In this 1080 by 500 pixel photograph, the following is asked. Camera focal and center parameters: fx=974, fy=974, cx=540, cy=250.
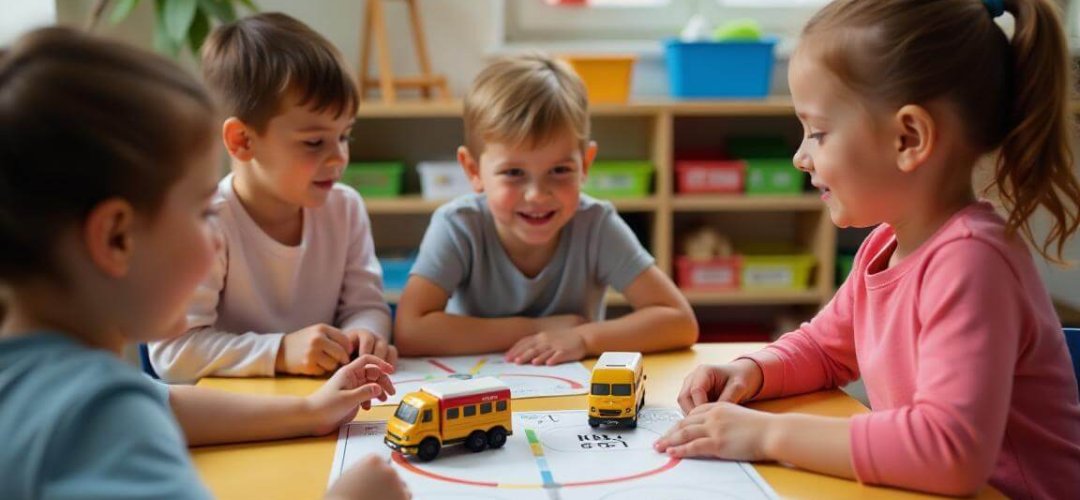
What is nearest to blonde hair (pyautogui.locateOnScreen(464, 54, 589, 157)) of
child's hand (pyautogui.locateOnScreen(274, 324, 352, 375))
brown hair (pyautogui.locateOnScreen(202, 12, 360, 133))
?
brown hair (pyautogui.locateOnScreen(202, 12, 360, 133))

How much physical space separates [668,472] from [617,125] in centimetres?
244

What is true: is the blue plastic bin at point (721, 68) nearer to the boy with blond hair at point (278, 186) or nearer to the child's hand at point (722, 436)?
the boy with blond hair at point (278, 186)

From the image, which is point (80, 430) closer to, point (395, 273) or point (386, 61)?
point (395, 273)

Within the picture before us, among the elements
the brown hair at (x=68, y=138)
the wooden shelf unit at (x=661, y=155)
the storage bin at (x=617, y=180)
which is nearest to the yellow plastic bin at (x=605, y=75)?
the wooden shelf unit at (x=661, y=155)

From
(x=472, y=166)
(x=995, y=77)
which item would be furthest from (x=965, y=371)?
(x=472, y=166)

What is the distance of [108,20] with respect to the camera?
9.03ft

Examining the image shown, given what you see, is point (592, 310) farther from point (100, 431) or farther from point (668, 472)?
point (100, 431)

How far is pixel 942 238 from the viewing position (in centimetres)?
92

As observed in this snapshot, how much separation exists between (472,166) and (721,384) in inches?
26.2

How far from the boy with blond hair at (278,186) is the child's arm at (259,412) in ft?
0.99

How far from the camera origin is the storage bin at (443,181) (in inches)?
113

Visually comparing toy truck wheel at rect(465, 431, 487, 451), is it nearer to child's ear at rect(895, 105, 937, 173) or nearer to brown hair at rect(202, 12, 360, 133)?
child's ear at rect(895, 105, 937, 173)

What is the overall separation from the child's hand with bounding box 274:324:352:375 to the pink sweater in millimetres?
650

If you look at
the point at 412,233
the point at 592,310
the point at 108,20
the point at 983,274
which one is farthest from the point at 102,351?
the point at 412,233
